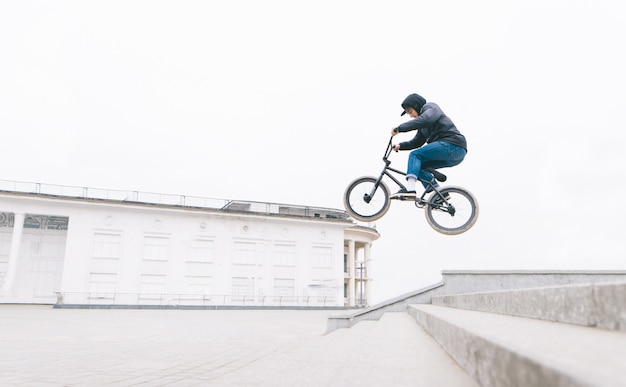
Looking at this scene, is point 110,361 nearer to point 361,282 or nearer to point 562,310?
point 562,310

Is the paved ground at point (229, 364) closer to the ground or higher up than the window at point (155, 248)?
closer to the ground

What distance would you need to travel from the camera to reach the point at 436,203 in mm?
5855

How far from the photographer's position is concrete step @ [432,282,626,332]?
1349 mm

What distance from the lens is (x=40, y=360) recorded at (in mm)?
4602

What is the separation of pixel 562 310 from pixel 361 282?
43.1 metres

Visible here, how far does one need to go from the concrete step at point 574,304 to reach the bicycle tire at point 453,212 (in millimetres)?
3088

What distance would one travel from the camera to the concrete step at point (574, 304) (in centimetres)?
135

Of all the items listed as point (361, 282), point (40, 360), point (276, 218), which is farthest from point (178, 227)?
point (40, 360)

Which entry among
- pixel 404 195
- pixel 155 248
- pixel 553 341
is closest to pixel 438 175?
pixel 404 195

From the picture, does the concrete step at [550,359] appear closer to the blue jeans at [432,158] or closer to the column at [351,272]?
the blue jeans at [432,158]

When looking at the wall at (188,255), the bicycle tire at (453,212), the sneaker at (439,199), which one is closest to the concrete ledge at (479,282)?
the bicycle tire at (453,212)

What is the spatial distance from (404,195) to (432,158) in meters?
0.65

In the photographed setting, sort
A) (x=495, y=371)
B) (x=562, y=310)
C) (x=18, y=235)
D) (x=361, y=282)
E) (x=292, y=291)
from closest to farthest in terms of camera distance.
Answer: (x=495, y=371) → (x=562, y=310) → (x=18, y=235) → (x=292, y=291) → (x=361, y=282)

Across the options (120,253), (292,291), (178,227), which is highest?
(178,227)
